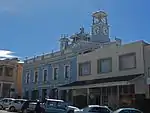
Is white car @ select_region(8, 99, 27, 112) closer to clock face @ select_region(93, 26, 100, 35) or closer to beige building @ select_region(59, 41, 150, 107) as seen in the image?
beige building @ select_region(59, 41, 150, 107)

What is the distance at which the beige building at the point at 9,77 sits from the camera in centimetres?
6714

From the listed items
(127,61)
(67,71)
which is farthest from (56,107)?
(67,71)

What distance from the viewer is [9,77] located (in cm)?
6850

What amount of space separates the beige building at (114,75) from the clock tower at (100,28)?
10419mm

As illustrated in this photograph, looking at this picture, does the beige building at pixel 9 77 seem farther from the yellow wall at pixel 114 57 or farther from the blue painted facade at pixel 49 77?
the yellow wall at pixel 114 57

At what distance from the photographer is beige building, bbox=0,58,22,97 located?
67.1m

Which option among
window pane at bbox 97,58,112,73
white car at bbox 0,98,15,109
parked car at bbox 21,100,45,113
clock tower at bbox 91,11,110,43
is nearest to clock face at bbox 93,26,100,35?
clock tower at bbox 91,11,110,43

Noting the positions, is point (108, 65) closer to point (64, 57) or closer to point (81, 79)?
point (81, 79)

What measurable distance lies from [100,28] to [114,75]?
17.5m

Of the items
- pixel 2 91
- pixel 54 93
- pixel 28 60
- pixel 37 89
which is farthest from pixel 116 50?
pixel 2 91

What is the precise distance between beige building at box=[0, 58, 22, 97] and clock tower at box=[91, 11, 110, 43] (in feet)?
76.8

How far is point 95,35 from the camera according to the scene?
171ft

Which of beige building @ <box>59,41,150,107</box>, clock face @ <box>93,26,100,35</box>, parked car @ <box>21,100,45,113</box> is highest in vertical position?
clock face @ <box>93,26,100,35</box>

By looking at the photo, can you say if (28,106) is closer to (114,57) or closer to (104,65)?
(104,65)
